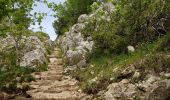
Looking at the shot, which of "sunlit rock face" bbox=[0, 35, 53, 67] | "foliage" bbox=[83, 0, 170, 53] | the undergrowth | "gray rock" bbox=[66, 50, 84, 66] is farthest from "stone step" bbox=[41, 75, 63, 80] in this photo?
"foliage" bbox=[83, 0, 170, 53]

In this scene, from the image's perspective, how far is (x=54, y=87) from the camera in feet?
75.8

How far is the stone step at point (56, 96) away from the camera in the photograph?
1972 cm

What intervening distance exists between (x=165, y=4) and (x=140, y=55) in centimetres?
447

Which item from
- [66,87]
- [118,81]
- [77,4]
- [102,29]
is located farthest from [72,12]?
[118,81]

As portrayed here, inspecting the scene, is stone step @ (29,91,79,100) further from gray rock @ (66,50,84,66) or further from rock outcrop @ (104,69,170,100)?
gray rock @ (66,50,84,66)

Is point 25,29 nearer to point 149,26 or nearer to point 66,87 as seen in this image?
point 66,87

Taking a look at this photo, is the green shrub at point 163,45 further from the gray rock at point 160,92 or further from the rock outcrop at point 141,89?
the gray rock at point 160,92

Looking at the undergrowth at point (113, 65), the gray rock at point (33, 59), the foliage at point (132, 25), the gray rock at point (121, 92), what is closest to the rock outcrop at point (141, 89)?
the gray rock at point (121, 92)

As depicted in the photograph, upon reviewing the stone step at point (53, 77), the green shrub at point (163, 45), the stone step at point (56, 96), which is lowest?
the stone step at point (56, 96)

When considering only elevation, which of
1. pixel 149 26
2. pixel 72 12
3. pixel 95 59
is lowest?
pixel 95 59

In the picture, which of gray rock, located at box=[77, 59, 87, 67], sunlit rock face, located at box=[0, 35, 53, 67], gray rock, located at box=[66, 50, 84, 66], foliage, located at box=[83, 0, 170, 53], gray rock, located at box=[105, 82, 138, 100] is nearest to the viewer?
gray rock, located at box=[105, 82, 138, 100]

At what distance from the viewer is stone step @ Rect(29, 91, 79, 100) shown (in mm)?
19723

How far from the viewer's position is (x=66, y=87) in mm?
22859

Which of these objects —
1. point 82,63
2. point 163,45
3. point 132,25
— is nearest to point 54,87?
point 82,63
